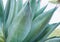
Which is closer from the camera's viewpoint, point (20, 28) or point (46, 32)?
point (20, 28)

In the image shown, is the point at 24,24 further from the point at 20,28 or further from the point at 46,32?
the point at 46,32

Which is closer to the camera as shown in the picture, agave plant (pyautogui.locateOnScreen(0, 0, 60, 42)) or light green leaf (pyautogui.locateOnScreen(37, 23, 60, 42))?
agave plant (pyautogui.locateOnScreen(0, 0, 60, 42))

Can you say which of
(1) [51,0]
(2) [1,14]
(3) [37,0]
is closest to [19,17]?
(2) [1,14]

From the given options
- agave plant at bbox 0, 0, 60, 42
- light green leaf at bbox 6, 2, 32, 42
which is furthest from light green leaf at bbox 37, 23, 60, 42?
light green leaf at bbox 6, 2, 32, 42

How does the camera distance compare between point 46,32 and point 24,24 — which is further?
point 46,32

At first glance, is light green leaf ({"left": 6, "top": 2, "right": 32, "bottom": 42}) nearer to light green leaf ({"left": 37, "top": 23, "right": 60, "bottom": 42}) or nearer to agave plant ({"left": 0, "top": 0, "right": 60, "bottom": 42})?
agave plant ({"left": 0, "top": 0, "right": 60, "bottom": 42})

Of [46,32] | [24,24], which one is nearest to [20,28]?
[24,24]

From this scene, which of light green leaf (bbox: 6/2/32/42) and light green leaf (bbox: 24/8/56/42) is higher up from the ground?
light green leaf (bbox: 24/8/56/42)

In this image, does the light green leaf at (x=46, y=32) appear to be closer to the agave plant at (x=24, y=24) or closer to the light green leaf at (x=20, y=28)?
the agave plant at (x=24, y=24)

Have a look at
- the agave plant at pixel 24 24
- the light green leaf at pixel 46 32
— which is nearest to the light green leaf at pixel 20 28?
the agave plant at pixel 24 24
